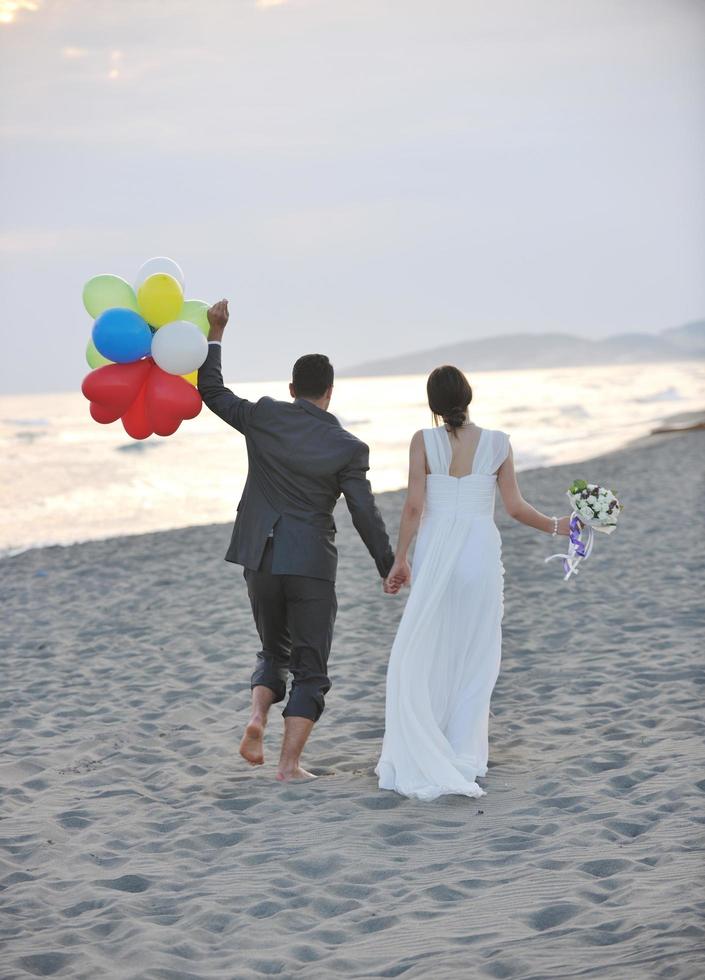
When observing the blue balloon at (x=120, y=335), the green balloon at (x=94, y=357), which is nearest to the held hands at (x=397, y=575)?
the blue balloon at (x=120, y=335)

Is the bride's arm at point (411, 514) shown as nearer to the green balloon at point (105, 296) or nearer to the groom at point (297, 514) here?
the groom at point (297, 514)

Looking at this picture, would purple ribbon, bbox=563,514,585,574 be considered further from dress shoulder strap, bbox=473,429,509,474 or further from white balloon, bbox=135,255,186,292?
white balloon, bbox=135,255,186,292

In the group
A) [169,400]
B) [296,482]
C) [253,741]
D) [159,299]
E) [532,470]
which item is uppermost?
[159,299]

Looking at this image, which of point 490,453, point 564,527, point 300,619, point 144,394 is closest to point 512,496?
point 490,453

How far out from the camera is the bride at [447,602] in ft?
15.6

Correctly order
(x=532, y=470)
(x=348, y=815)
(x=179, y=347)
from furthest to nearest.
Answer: (x=532, y=470) < (x=179, y=347) < (x=348, y=815)

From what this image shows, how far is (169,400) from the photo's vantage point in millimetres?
4773

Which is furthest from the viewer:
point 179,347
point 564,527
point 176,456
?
point 176,456

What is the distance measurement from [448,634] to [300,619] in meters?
0.69

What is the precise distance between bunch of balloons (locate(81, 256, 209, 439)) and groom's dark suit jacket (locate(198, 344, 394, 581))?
0.53 ft

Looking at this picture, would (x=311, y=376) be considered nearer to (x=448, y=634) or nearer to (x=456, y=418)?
(x=456, y=418)

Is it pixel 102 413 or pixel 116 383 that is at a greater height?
pixel 116 383

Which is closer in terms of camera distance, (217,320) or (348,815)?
(348,815)

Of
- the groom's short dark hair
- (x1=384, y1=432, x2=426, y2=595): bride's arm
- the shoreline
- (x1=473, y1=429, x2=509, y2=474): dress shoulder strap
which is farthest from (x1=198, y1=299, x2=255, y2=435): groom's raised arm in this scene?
the shoreline
